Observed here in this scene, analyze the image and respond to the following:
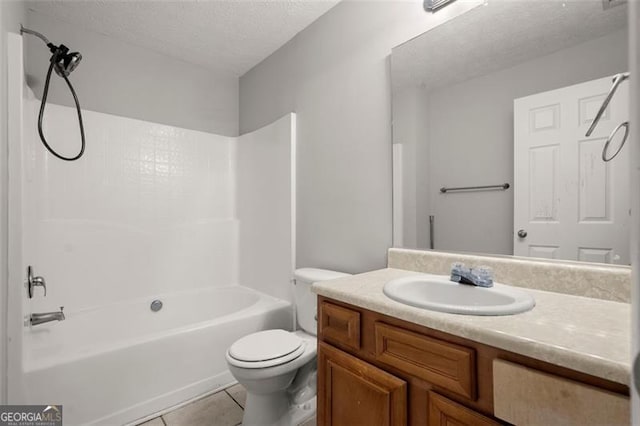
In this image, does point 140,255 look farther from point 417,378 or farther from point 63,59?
point 417,378

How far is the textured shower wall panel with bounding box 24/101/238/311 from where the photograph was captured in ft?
6.42

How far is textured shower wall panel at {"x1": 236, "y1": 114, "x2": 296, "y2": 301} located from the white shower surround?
0.02 metres

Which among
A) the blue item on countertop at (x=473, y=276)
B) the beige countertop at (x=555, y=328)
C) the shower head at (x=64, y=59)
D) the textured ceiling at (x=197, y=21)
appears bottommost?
the beige countertop at (x=555, y=328)

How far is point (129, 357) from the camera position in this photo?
62.7 inches

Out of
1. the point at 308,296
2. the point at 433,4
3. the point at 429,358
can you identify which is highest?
the point at 433,4

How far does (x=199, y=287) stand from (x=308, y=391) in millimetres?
1411

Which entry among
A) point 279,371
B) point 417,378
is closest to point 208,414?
point 279,371

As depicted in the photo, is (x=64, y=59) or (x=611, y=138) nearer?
(x=611, y=138)

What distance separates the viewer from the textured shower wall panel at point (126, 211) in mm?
1956

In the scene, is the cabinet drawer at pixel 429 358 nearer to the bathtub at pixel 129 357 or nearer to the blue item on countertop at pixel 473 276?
the blue item on countertop at pixel 473 276

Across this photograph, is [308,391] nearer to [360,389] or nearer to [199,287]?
[360,389]

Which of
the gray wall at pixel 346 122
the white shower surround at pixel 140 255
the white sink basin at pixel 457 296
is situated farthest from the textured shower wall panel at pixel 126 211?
the white sink basin at pixel 457 296

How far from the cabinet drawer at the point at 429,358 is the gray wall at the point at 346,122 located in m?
0.71

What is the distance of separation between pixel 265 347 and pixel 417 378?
2.84 ft
